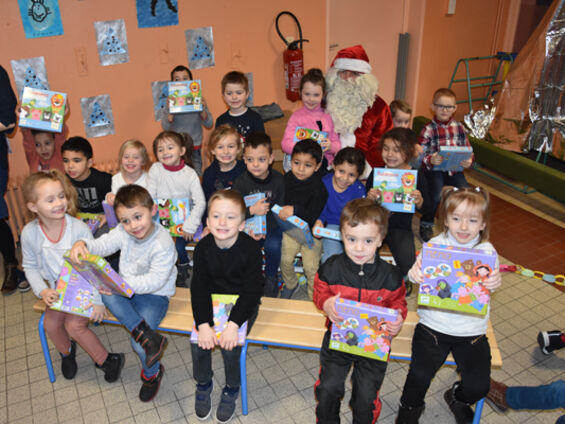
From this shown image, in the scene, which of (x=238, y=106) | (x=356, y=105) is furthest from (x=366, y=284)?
(x=238, y=106)

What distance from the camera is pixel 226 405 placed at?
270 cm

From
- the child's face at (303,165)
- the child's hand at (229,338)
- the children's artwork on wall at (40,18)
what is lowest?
the child's hand at (229,338)

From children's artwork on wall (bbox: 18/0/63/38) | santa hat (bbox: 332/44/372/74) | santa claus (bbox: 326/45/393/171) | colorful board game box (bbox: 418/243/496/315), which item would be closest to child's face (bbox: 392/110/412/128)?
santa claus (bbox: 326/45/393/171)

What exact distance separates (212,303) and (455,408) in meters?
1.50

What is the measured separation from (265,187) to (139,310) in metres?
1.21

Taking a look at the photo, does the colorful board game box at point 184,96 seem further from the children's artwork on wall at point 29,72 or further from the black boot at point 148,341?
the black boot at point 148,341

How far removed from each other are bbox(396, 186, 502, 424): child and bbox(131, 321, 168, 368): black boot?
1431 mm

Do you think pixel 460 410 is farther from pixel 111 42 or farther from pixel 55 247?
pixel 111 42

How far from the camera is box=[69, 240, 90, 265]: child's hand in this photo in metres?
2.50

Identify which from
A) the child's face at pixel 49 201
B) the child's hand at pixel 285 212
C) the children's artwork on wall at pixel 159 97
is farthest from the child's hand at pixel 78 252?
the children's artwork on wall at pixel 159 97

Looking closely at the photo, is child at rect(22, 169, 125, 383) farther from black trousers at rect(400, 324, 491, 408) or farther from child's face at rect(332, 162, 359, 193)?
black trousers at rect(400, 324, 491, 408)

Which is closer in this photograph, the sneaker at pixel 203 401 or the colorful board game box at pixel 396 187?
the sneaker at pixel 203 401

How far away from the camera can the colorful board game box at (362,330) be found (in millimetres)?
2217

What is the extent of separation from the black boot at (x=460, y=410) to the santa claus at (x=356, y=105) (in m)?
2.12
